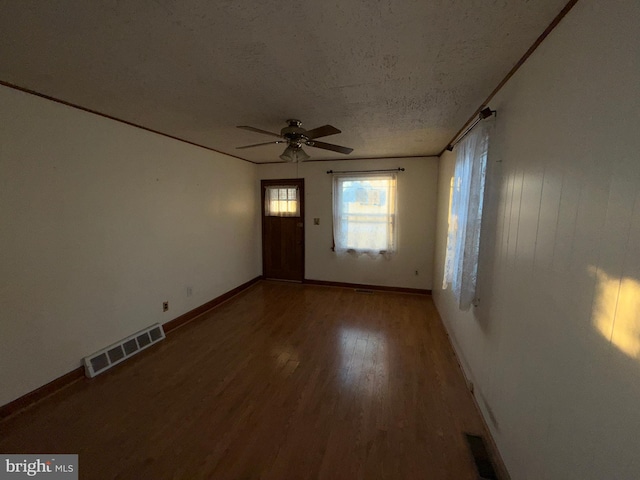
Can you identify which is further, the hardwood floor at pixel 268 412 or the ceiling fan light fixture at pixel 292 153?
the ceiling fan light fixture at pixel 292 153

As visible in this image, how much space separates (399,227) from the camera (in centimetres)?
425

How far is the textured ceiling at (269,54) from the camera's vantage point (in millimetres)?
1054

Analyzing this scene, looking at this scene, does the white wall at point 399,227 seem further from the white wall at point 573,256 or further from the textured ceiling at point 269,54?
the white wall at point 573,256

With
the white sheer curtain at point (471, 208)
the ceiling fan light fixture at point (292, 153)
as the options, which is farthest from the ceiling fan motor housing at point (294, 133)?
the white sheer curtain at point (471, 208)

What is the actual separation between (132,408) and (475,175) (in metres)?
3.10

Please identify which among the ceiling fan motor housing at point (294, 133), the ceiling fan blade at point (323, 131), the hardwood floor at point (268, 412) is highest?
the ceiling fan motor housing at point (294, 133)

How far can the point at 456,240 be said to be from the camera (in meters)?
2.38

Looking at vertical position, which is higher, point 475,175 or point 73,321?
point 475,175

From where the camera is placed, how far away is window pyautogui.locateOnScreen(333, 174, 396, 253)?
4.19 m

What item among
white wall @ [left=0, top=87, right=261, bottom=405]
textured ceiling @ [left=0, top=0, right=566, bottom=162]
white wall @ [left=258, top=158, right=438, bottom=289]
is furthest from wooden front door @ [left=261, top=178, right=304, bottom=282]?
textured ceiling @ [left=0, top=0, right=566, bottom=162]

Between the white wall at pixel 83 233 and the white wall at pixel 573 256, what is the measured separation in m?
3.22

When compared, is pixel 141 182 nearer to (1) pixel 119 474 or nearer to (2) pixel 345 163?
(1) pixel 119 474

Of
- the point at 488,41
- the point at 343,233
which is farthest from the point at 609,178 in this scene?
the point at 343,233

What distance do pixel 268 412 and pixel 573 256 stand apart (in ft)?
6.58
